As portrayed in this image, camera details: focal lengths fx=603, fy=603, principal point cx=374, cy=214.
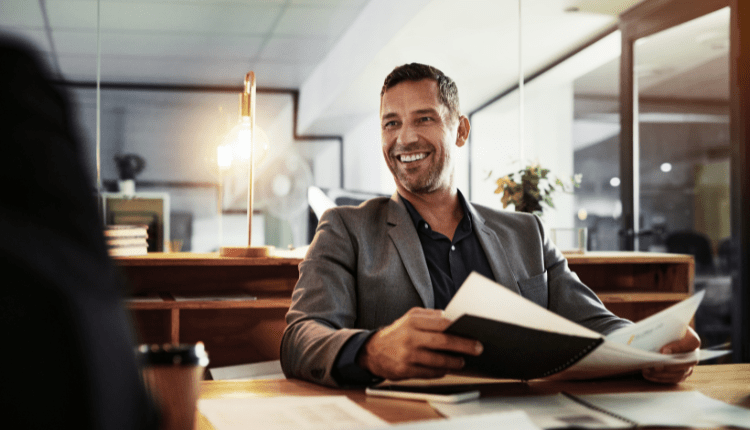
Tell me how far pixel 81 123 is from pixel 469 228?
120 cm

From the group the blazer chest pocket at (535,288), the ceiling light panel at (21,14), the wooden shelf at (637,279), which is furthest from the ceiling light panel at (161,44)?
the blazer chest pocket at (535,288)

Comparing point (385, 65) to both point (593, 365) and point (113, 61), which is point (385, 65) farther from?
point (593, 365)

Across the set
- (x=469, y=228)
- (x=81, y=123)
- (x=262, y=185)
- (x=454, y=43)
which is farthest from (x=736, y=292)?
(x=262, y=185)

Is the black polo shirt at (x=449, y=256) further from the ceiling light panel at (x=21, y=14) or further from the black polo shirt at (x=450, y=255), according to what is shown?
the ceiling light panel at (x=21, y=14)

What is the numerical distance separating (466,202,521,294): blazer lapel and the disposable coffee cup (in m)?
0.90

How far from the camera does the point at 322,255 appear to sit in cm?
124

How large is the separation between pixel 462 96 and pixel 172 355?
235 inches

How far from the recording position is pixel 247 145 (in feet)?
7.95

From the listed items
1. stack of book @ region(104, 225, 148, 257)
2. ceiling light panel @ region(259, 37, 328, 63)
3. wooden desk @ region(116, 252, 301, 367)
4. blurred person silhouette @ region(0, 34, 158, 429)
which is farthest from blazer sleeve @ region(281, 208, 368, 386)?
ceiling light panel @ region(259, 37, 328, 63)

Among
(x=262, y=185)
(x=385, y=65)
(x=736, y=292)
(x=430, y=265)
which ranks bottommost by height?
(x=736, y=292)

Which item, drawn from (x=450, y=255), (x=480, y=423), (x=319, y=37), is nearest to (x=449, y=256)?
(x=450, y=255)

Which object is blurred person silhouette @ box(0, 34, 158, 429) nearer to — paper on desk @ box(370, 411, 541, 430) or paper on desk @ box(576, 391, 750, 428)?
paper on desk @ box(370, 411, 541, 430)

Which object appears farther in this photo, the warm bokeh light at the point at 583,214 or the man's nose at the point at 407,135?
the warm bokeh light at the point at 583,214

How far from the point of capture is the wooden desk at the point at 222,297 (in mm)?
2078
